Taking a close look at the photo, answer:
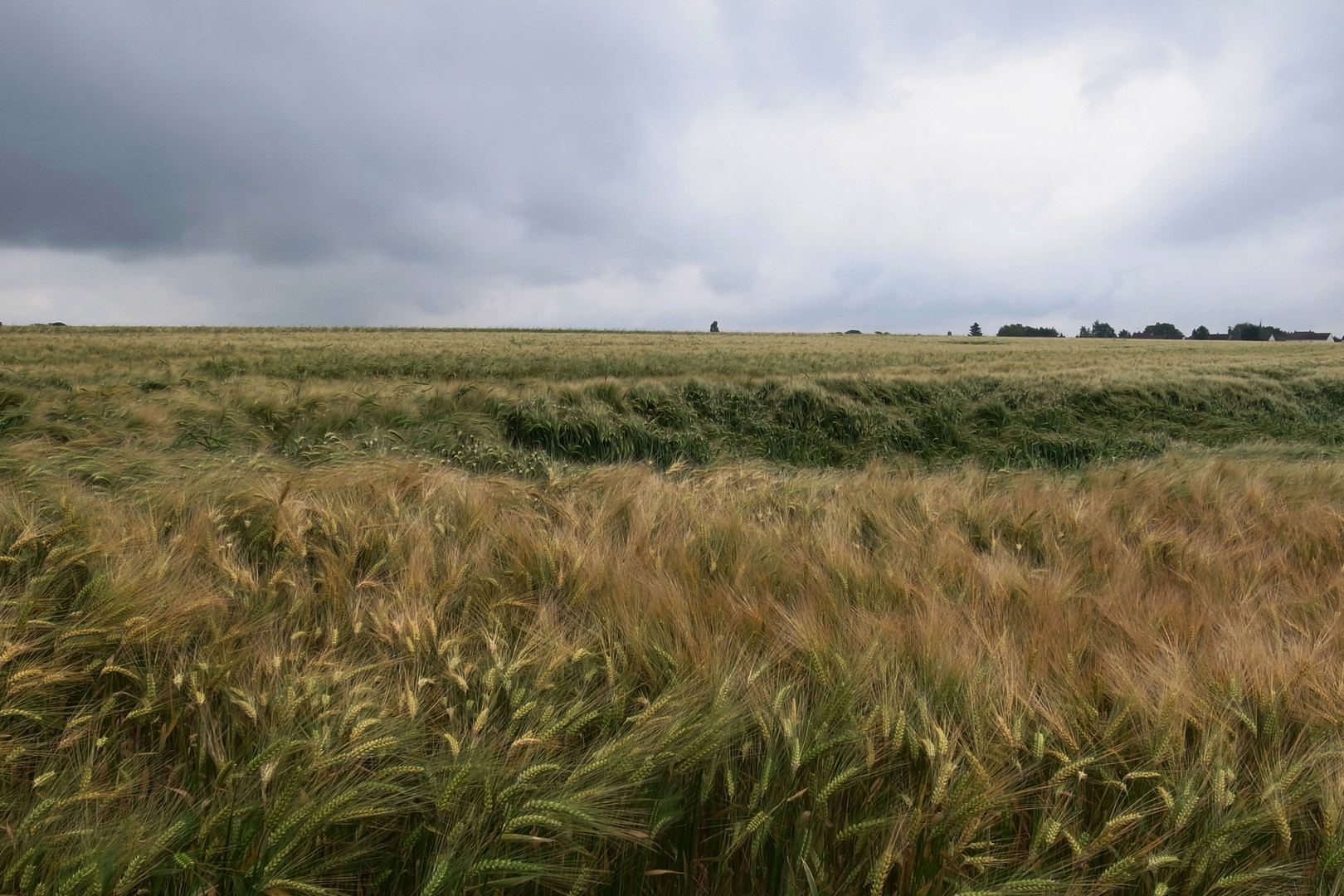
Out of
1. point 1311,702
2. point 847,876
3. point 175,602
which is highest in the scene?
point 175,602

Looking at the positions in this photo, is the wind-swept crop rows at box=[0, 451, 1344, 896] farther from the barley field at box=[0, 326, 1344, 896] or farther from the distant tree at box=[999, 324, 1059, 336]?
the distant tree at box=[999, 324, 1059, 336]

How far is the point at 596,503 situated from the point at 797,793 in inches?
75.0

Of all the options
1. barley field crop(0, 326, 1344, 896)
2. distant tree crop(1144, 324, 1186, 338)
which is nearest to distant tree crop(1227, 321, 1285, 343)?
distant tree crop(1144, 324, 1186, 338)

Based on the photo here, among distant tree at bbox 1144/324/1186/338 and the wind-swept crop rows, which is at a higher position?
distant tree at bbox 1144/324/1186/338

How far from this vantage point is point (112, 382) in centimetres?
705

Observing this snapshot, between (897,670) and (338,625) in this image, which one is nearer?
(897,670)

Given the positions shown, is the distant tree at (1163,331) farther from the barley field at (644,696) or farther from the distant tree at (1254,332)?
the barley field at (644,696)

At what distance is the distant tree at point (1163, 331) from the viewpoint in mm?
87312

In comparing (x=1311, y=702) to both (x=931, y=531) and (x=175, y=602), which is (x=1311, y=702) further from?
(x=175, y=602)

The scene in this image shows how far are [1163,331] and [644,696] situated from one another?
116740mm

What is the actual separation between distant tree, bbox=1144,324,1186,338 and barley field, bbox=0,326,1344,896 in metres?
112

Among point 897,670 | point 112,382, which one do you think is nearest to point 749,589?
point 897,670

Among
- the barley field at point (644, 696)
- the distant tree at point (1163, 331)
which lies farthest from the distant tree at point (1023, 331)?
the barley field at point (644, 696)

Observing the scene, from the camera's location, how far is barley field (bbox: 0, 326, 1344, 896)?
0.92 m
